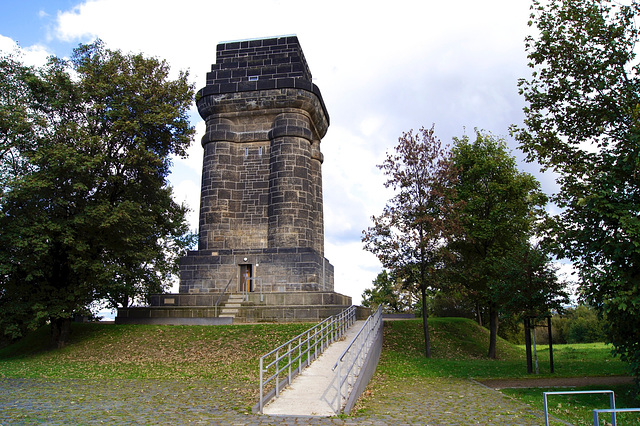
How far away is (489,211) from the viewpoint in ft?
79.0

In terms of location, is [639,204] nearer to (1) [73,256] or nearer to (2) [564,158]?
(2) [564,158]

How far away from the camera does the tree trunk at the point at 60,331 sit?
61.9 feet

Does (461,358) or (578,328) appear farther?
(578,328)

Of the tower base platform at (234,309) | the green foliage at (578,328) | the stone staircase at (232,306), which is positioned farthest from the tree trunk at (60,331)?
the green foliage at (578,328)

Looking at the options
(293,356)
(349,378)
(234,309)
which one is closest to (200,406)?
(349,378)

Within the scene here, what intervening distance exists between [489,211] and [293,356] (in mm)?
13841

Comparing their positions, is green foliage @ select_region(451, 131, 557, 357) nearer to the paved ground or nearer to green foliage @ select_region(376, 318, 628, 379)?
green foliage @ select_region(376, 318, 628, 379)

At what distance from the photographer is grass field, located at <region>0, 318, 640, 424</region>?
1342 cm

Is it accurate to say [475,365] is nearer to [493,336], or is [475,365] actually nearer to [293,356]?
[493,336]

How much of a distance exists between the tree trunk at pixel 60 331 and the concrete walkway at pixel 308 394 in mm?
11472

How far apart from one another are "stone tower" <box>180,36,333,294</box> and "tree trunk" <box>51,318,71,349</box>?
15.4ft

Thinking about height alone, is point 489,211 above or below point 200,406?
above

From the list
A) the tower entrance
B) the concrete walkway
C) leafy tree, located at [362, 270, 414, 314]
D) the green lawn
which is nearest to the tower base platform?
the tower entrance

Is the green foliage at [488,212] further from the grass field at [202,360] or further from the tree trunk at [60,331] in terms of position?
the tree trunk at [60,331]
